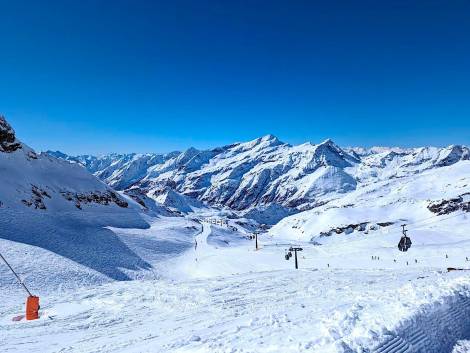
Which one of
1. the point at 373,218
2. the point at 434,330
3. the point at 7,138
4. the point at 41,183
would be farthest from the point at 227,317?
the point at 373,218

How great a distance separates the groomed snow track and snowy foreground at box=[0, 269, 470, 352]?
0.18 meters

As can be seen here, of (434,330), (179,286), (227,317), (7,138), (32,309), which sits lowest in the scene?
(434,330)

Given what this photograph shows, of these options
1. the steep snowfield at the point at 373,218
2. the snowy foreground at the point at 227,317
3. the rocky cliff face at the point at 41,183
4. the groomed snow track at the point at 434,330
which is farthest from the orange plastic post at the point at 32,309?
the steep snowfield at the point at 373,218

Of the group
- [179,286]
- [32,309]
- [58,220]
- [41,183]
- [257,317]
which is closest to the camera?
[257,317]

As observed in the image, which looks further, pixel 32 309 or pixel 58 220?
pixel 58 220

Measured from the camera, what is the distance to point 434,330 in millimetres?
12359

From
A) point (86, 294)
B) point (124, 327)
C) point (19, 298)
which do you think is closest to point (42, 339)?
point (124, 327)

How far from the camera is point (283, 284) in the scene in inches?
880

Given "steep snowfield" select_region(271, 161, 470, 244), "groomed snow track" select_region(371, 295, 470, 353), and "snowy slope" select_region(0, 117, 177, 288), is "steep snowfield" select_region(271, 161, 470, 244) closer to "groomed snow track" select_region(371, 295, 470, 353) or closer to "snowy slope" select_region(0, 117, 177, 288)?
"snowy slope" select_region(0, 117, 177, 288)

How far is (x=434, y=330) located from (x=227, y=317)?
22.2ft

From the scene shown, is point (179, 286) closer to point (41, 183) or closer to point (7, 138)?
point (41, 183)

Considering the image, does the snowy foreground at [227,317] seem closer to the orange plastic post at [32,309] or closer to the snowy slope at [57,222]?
the orange plastic post at [32,309]

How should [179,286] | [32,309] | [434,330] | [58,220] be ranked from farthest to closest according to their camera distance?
[58,220] → [179,286] → [32,309] → [434,330]

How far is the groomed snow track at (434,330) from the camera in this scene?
10641 millimetres
